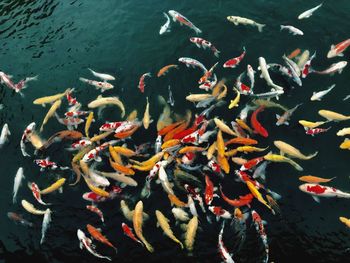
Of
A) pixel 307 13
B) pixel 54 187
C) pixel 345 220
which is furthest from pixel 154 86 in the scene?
pixel 345 220

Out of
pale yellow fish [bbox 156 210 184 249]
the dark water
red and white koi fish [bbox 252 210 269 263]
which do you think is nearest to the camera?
red and white koi fish [bbox 252 210 269 263]

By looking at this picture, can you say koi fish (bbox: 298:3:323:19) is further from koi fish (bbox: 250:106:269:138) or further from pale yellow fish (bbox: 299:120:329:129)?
koi fish (bbox: 250:106:269:138)

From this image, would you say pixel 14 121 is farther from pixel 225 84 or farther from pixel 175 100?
pixel 225 84

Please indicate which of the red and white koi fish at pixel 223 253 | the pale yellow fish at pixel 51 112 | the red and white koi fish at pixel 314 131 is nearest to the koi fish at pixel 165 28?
the pale yellow fish at pixel 51 112

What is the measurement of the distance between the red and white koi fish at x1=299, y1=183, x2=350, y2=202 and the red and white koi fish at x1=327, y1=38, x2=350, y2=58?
7844 mm

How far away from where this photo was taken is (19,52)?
76.1ft

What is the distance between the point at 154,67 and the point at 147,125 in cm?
461

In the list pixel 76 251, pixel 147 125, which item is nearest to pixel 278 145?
pixel 147 125

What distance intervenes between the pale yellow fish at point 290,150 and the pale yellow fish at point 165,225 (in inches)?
225

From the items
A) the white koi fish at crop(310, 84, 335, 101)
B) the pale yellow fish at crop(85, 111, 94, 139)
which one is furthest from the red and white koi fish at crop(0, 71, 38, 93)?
the white koi fish at crop(310, 84, 335, 101)

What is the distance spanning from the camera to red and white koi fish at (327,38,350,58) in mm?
19156

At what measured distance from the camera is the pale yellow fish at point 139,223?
47.4ft

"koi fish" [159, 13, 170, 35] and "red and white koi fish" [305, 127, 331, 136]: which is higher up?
"koi fish" [159, 13, 170, 35]

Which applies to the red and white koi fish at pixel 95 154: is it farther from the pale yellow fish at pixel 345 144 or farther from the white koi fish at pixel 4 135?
the pale yellow fish at pixel 345 144
